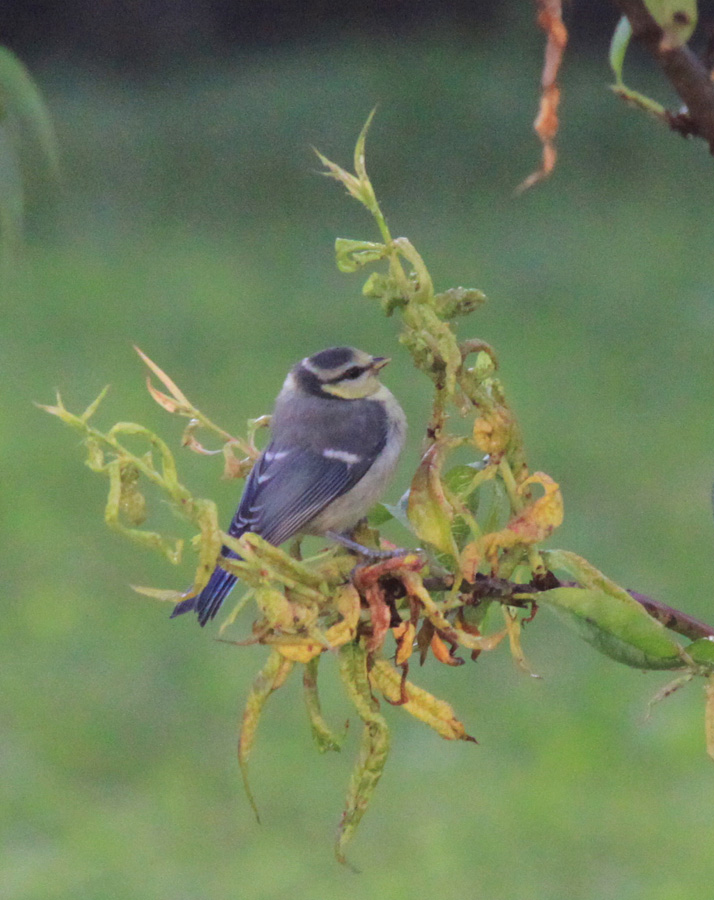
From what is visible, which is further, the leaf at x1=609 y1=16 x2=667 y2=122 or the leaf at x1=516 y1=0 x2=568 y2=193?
the leaf at x1=609 y1=16 x2=667 y2=122

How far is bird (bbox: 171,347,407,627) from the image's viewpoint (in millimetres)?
2779

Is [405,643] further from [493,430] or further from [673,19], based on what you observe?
[673,19]

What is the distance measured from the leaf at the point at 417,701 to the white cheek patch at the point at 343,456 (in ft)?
6.08

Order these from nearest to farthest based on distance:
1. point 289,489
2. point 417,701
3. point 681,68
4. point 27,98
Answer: point 681,68
point 417,701
point 27,98
point 289,489

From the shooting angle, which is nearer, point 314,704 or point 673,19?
point 673,19

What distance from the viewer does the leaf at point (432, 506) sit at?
1168 mm

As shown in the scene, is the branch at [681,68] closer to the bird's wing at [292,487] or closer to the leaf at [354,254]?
the leaf at [354,254]

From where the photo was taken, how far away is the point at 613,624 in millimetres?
1133

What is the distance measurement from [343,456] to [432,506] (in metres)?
1.88

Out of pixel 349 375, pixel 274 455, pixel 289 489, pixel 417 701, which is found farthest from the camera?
pixel 349 375

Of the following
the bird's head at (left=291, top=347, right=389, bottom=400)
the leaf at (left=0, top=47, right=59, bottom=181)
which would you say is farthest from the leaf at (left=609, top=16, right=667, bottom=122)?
the bird's head at (left=291, top=347, right=389, bottom=400)

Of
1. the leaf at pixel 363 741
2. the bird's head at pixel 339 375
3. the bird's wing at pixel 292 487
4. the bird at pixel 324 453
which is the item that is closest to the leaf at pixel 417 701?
the leaf at pixel 363 741

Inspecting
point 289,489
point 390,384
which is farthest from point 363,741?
point 390,384

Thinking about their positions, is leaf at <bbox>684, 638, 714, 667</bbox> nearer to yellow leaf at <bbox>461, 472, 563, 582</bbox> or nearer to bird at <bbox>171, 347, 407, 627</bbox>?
yellow leaf at <bbox>461, 472, 563, 582</bbox>
